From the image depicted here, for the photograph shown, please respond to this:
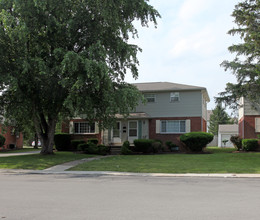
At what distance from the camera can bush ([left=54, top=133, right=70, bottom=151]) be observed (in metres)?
29.5

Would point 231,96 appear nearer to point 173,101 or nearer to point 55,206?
point 173,101

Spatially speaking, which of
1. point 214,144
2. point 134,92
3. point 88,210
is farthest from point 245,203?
point 214,144

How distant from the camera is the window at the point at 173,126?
94.0ft

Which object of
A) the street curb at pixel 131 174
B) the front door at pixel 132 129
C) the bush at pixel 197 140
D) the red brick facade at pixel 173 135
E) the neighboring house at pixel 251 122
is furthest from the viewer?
the front door at pixel 132 129

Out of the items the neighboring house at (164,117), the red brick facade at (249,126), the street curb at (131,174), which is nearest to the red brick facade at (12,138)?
the neighboring house at (164,117)

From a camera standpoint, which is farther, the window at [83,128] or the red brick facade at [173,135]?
the window at [83,128]

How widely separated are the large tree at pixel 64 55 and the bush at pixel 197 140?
7.23 m

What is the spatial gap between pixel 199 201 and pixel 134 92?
12.9 m

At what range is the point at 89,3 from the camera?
19750 mm

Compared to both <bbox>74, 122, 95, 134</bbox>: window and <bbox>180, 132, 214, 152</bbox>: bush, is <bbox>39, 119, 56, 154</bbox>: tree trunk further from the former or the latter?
<bbox>180, 132, 214, 152</bbox>: bush

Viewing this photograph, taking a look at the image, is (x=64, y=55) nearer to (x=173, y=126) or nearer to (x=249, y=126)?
(x=173, y=126)

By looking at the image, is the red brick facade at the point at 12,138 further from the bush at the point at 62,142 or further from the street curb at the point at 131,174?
the street curb at the point at 131,174

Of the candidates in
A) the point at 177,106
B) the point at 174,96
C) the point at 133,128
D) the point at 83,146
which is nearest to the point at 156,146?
the point at 133,128

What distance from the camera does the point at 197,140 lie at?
24766 millimetres
